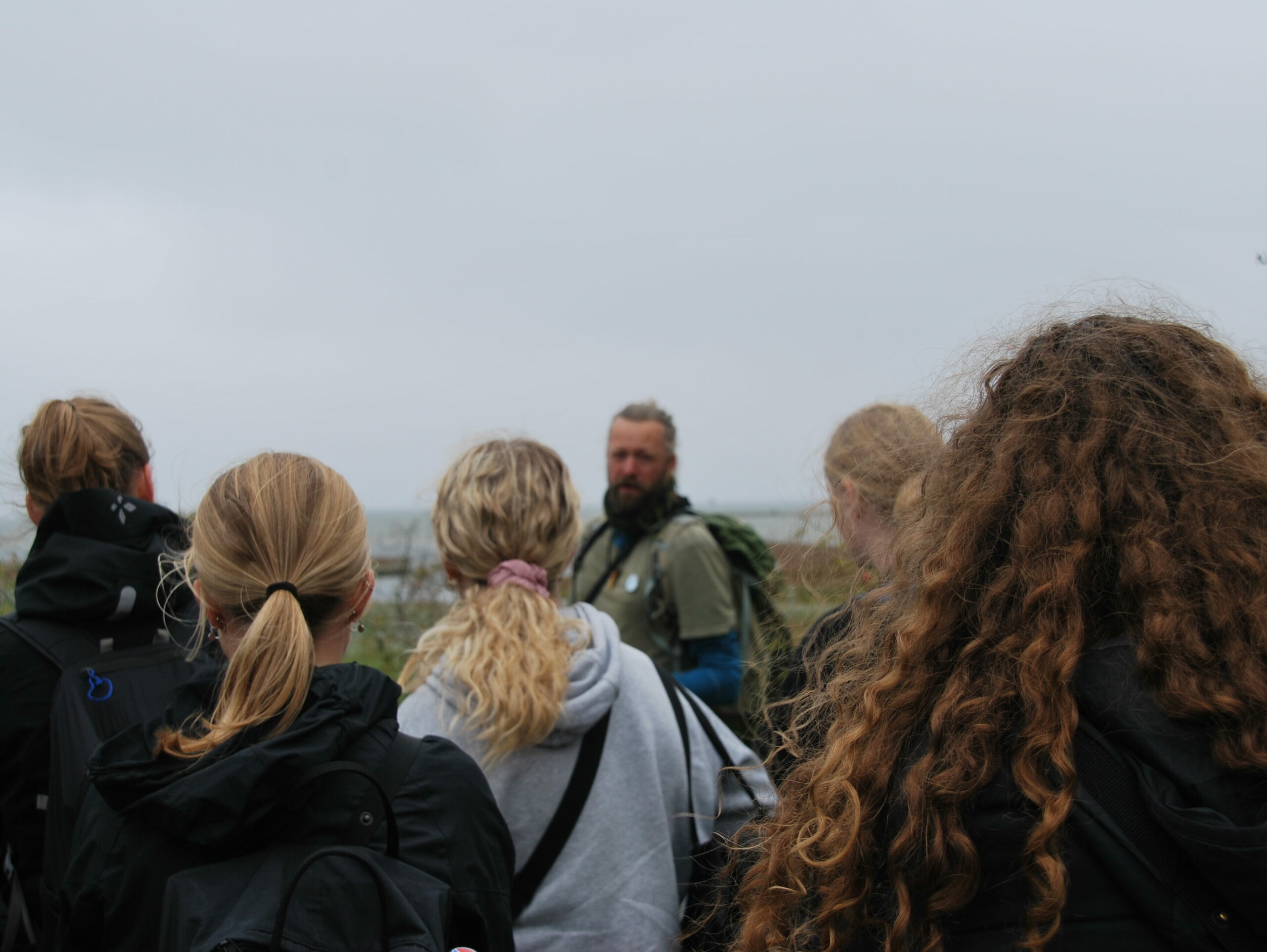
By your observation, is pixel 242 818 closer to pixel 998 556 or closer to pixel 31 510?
pixel 998 556

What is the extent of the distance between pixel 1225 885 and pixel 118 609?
93.6 inches

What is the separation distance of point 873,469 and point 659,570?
5.92 ft

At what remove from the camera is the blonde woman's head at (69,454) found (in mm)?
2508

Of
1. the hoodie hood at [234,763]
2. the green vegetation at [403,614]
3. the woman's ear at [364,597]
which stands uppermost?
the woman's ear at [364,597]

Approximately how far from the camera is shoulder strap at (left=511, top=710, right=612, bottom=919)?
81.0 inches

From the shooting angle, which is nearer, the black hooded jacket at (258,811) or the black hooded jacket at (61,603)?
the black hooded jacket at (258,811)

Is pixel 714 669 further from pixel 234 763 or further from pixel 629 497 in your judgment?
pixel 234 763

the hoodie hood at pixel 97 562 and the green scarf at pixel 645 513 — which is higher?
the hoodie hood at pixel 97 562

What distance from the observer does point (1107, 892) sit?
3.21ft

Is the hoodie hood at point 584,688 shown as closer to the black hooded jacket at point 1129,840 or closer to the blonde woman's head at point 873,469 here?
the blonde woman's head at point 873,469

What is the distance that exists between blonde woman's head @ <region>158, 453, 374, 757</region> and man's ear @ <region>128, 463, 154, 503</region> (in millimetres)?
1038

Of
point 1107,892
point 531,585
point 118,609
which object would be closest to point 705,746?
point 531,585

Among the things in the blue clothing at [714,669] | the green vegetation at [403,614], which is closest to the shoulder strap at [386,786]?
the blue clothing at [714,669]

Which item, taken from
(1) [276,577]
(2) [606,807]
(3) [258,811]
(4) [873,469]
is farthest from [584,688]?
(4) [873,469]
